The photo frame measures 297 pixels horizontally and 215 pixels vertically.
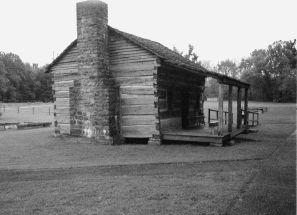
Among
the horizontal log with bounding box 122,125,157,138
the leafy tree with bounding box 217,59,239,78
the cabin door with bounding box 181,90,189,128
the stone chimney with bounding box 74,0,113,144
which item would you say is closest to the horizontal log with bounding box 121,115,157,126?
the horizontal log with bounding box 122,125,157,138

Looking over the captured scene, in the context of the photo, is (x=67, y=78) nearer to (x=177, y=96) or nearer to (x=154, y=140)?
(x=177, y=96)

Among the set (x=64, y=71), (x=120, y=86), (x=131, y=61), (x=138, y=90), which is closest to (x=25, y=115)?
(x=64, y=71)

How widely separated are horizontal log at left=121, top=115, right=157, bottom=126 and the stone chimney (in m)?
0.97

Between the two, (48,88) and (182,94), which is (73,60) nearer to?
(182,94)

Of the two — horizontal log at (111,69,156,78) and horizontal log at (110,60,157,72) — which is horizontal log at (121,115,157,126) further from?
horizontal log at (110,60,157,72)

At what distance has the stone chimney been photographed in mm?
16047

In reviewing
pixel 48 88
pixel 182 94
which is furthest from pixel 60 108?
pixel 48 88

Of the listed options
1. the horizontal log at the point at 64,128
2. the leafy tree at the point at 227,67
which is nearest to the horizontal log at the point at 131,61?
the horizontal log at the point at 64,128

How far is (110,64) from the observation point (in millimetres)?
17078

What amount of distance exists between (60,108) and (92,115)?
3606mm

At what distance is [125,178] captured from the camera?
9.20 m

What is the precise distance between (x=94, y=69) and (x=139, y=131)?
349 cm

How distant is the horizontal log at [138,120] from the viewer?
16.3m

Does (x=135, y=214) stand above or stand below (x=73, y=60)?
below
